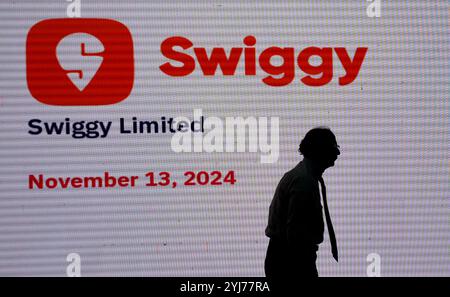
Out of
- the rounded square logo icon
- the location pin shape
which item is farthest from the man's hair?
the location pin shape

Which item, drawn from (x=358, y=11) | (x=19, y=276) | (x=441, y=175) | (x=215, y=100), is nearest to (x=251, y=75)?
(x=215, y=100)

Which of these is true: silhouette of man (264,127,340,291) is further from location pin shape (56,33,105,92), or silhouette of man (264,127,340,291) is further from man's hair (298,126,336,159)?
location pin shape (56,33,105,92)

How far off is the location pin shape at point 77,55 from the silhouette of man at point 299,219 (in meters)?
1.40

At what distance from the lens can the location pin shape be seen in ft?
11.4

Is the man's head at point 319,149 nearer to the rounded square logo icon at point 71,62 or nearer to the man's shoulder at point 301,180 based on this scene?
the man's shoulder at point 301,180

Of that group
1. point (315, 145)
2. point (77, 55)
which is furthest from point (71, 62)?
point (315, 145)

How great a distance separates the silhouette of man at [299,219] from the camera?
2561mm

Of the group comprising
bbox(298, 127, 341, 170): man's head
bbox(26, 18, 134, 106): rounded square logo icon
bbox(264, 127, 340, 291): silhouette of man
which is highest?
bbox(26, 18, 134, 106): rounded square logo icon

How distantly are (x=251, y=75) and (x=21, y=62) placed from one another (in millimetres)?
1285

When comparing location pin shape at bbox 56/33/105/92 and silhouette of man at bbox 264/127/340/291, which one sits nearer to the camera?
silhouette of man at bbox 264/127/340/291

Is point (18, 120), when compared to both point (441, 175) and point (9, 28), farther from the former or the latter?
point (441, 175)

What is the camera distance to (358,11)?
3484 millimetres

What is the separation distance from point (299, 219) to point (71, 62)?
1.66m

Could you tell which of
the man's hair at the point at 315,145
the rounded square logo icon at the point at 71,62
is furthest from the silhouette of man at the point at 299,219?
the rounded square logo icon at the point at 71,62
